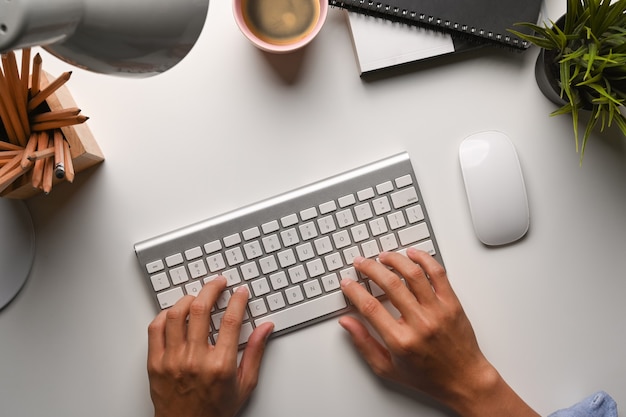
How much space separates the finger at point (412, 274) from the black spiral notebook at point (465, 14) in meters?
0.30

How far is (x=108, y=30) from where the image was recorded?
0.36 meters

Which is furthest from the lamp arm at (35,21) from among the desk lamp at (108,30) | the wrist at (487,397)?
the wrist at (487,397)

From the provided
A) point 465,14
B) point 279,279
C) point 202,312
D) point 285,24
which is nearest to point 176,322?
point 202,312

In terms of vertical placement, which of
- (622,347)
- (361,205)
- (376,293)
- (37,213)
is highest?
(37,213)

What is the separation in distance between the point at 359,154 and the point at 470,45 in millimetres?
199

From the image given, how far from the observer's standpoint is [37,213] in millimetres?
701

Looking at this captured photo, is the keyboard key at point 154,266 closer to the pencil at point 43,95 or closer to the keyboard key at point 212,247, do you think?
the keyboard key at point 212,247

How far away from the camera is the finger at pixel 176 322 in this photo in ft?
2.20

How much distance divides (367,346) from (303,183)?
23 cm

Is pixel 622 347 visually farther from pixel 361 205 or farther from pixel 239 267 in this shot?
pixel 239 267

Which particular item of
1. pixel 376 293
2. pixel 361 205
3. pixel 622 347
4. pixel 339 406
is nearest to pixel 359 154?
pixel 361 205

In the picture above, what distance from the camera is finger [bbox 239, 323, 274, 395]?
683 millimetres

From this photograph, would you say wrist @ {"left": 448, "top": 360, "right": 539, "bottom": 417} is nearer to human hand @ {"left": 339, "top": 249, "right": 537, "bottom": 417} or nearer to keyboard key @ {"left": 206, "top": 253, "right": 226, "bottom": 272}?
human hand @ {"left": 339, "top": 249, "right": 537, "bottom": 417}

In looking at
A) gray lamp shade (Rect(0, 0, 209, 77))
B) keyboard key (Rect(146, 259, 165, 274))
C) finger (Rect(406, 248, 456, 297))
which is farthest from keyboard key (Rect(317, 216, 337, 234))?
gray lamp shade (Rect(0, 0, 209, 77))
